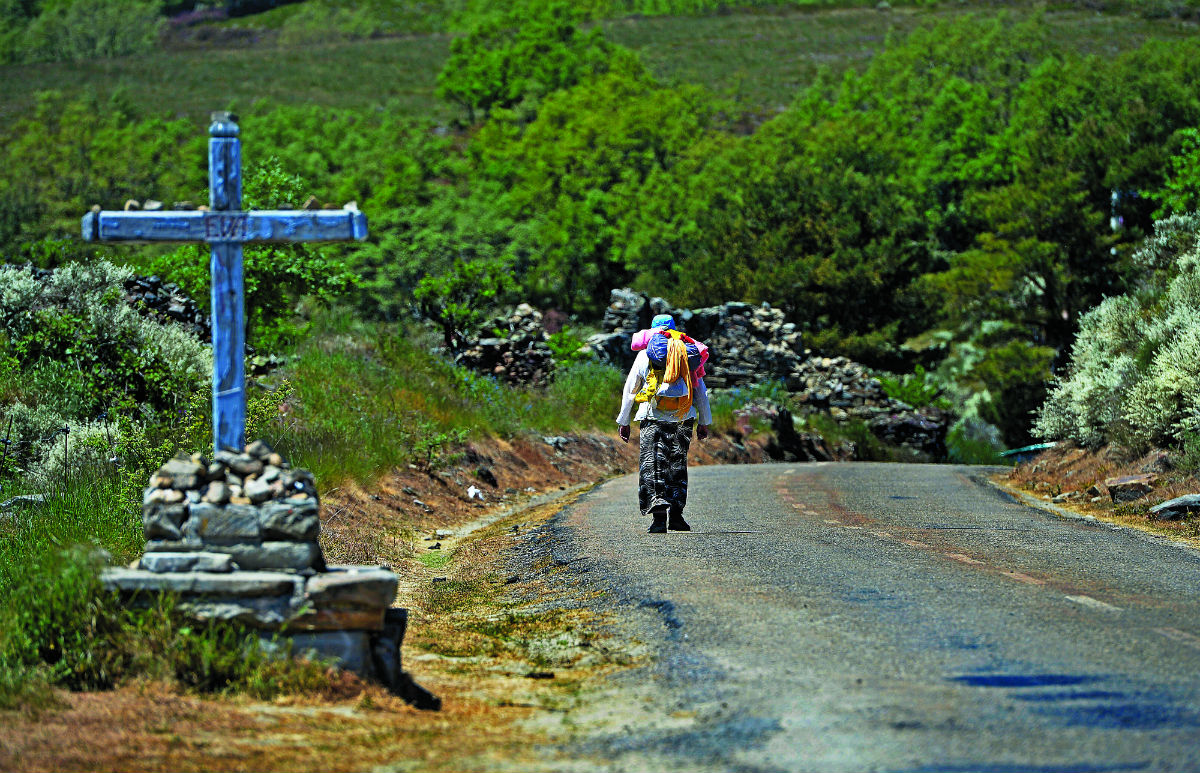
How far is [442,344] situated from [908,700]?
26.9 metres

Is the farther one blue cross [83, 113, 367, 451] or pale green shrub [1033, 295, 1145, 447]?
pale green shrub [1033, 295, 1145, 447]

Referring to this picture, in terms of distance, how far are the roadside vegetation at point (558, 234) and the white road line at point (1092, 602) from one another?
518 cm

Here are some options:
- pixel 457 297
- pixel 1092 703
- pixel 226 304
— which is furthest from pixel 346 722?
pixel 457 297

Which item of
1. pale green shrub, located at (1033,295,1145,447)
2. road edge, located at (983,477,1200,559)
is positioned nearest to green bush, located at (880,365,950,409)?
pale green shrub, located at (1033,295,1145,447)

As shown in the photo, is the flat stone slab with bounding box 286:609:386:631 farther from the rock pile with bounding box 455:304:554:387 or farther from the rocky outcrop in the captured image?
the rocky outcrop

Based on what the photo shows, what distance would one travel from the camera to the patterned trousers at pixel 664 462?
1341 centimetres

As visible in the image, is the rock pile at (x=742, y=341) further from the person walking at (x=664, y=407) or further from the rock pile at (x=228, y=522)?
the rock pile at (x=228, y=522)

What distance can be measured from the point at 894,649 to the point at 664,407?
6.08m

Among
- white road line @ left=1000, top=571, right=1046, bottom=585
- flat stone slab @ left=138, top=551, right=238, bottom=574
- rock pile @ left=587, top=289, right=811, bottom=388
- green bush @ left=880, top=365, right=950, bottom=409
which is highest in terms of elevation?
flat stone slab @ left=138, top=551, right=238, bottom=574

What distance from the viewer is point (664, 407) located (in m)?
13.4

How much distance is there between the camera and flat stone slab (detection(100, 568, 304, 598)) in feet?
21.7

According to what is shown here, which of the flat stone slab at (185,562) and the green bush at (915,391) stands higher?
the flat stone slab at (185,562)

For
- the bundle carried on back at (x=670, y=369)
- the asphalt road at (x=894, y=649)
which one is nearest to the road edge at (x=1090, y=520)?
the asphalt road at (x=894, y=649)

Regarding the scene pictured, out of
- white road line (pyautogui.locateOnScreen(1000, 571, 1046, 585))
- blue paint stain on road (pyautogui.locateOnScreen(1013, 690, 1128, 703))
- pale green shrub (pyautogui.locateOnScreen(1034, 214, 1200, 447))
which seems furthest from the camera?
pale green shrub (pyautogui.locateOnScreen(1034, 214, 1200, 447))
